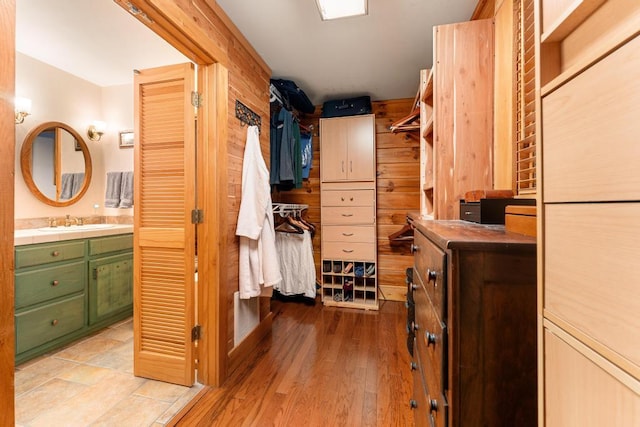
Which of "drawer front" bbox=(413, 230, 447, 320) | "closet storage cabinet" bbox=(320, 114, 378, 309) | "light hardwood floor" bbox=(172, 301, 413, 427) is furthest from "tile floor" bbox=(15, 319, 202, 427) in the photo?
"closet storage cabinet" bbox=(320, 114, 378, 309)

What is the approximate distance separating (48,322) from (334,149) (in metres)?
2.96

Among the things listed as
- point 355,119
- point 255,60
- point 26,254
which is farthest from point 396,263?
point 26,254

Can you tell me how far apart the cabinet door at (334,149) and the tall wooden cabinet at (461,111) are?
1.64 metres

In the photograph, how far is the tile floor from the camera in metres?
1.47

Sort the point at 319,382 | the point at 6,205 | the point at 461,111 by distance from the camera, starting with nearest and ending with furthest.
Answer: the point at 6,205 → the point at 461,111 → the point at 319,382

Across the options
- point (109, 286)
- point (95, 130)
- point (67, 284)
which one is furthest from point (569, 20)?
point (95, 130)

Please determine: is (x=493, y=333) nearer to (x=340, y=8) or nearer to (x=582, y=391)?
(x=582, y=391)

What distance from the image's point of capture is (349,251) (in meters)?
3.13

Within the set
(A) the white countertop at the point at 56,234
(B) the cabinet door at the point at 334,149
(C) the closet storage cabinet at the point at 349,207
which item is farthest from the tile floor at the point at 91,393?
(B) the cabinet door at the point at 334,149

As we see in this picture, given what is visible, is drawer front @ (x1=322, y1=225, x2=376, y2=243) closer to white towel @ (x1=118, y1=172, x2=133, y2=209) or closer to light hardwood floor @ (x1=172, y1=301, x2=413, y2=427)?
light hardwood floor @ (x1=172, y1=301, x2=413, y2=427)

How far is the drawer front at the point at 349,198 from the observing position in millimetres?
3111

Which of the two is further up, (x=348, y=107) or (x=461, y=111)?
(x=348, y=107)

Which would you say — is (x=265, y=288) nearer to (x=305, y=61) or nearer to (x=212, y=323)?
(x=212, y=323)

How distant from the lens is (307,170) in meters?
3.30
